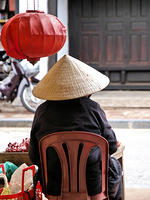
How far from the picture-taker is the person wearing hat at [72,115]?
9.18 feet

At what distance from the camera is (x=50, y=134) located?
2.69 metres

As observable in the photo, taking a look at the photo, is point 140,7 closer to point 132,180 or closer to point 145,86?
point 145,86

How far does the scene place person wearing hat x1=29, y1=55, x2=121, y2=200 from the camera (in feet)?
9.18

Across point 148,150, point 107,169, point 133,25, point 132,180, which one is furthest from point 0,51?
point 107,169

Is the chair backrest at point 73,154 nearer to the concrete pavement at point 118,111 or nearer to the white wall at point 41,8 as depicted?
the concrete pavement at point 118,111

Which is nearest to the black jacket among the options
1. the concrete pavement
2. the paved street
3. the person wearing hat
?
the person wearing hat

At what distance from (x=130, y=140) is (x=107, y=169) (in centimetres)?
385

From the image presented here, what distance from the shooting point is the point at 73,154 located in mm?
2695

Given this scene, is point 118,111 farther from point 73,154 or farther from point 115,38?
point 73,154

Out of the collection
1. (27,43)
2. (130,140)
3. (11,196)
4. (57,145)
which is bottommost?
(130,140)

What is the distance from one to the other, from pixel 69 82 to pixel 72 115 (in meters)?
0.22

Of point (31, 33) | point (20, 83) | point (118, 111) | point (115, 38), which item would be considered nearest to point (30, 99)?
point (20, 83)

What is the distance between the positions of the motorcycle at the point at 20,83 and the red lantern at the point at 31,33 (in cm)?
382

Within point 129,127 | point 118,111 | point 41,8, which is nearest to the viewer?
point 129,127
